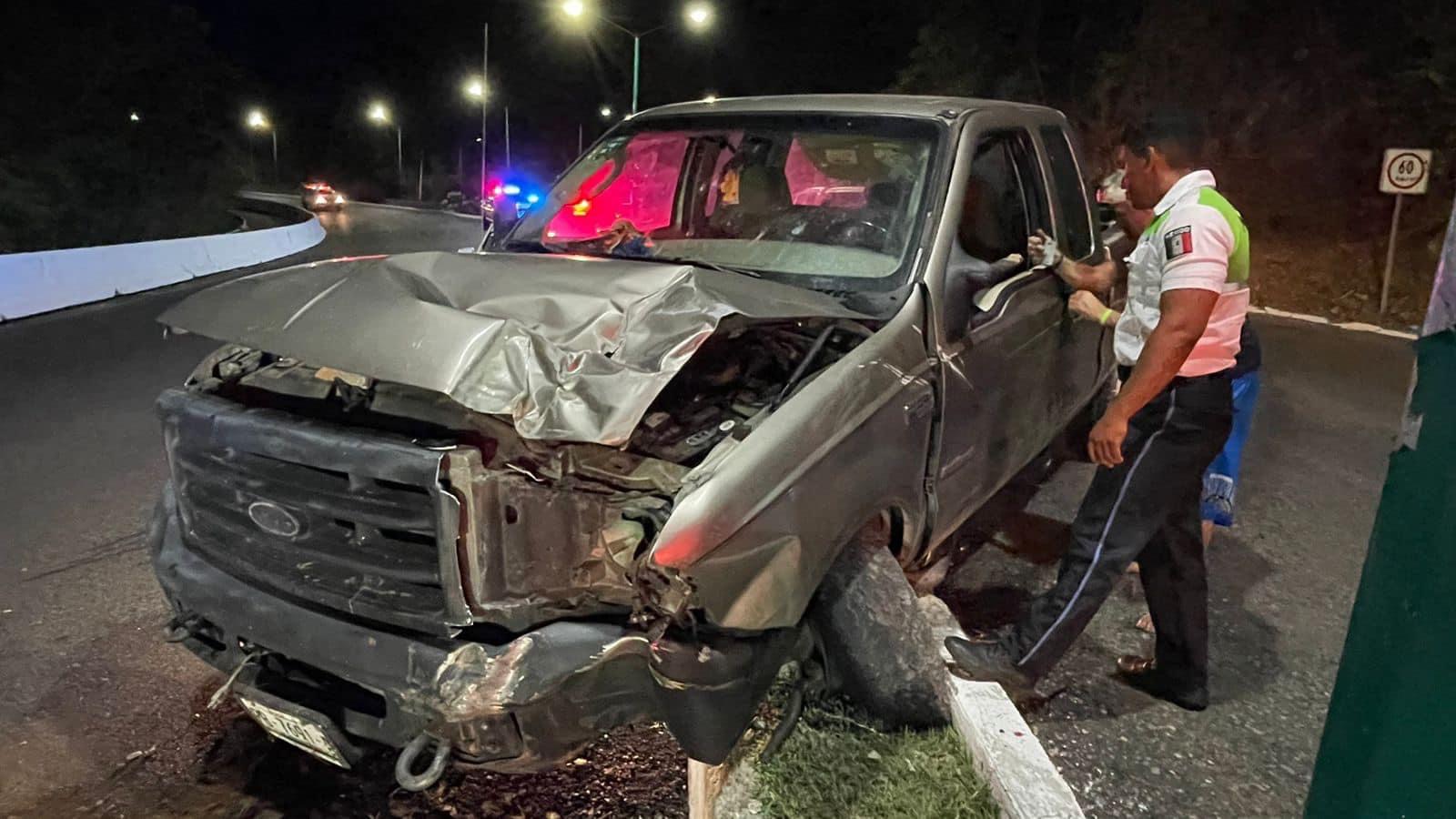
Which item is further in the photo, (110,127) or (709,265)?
(110,127)

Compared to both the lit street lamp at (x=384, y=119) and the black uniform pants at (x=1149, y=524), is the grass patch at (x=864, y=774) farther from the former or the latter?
the lit street lamp at (x=384, y=119)

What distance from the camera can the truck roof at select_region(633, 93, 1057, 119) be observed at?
388 centimetres

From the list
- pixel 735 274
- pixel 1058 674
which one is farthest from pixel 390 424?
pixel 1058 674

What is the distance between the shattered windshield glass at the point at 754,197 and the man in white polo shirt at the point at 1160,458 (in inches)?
31.6

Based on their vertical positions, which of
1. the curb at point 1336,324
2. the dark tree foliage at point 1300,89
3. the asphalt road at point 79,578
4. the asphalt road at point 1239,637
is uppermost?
the dark tree foliage at point 1300,89

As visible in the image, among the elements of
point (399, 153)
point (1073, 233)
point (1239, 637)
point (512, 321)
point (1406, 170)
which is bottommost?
point (1239, 637)

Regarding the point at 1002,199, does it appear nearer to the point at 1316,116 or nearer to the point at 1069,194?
the point at 1069,194

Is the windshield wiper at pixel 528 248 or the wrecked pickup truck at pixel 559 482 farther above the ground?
the windshield wiper at pixel 528 248

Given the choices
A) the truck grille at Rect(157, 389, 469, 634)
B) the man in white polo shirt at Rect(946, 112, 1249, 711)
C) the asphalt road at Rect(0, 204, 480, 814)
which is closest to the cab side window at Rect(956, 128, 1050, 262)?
the man in white polo shirt at Rect(946, 112, 1249, 711)

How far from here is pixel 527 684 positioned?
237cm

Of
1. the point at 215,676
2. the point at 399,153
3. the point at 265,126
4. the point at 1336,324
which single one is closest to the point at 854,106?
the point at 215,676

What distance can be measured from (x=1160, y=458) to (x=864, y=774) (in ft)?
4.65

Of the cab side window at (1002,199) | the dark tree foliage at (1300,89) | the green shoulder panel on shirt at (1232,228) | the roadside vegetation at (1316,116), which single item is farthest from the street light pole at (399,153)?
the green shoulder panel on shirt at (1232,228)

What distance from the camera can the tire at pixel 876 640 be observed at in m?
2.88
